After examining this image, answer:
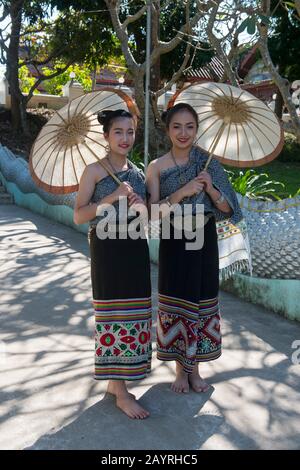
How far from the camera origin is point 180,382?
9.81ft

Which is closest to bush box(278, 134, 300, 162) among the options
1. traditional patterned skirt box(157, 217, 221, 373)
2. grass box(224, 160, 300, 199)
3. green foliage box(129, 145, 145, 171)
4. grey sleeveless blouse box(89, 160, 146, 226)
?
grass box(224, 160, 300, 199)

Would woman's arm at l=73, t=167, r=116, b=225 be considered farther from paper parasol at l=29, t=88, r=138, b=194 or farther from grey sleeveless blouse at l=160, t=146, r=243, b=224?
grey sleeveless blouse at l=160, t=146, r=243, b=224

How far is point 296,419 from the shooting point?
8.81 ft

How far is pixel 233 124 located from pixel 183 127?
1.70 ft

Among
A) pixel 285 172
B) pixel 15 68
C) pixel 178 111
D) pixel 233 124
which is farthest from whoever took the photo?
pixel 15 68

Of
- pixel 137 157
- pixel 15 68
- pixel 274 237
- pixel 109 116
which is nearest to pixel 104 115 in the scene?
pixel 109 116

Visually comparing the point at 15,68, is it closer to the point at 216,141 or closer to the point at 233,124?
the point at 233,124

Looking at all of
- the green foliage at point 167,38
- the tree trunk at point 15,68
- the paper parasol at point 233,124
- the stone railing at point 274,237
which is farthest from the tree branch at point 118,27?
the paper parasol at point 233,124

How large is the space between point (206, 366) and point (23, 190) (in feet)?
23.9

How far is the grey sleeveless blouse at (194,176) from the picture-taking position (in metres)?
2.82

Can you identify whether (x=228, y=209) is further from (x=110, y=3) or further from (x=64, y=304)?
(x=110, y=3)

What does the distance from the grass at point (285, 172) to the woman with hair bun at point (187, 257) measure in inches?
305

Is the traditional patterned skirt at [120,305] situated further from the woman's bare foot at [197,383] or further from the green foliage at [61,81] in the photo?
the green foliage at [61,81]
